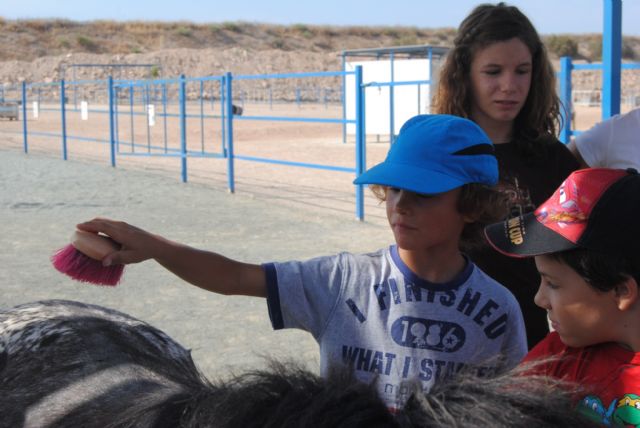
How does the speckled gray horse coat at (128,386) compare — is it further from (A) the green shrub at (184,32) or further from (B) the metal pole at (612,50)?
(A) the green shrub at (184,32)

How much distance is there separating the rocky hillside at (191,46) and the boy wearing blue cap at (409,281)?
39.5 m

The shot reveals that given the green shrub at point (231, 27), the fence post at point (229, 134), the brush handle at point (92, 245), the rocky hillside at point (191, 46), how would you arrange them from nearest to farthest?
1. the brush handle at point (92, 245)
2. the fence post at point (229, 134)
3. the rocky hillside at point (191, 46)
4. the green shrub at point (231, 27)

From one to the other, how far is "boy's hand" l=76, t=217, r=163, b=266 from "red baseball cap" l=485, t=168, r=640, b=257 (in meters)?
0.71

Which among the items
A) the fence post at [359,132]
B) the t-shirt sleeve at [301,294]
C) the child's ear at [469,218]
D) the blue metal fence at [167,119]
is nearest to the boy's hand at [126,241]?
the t-shirt sleeve at [301,294]

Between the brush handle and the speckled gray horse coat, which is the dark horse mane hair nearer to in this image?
the speckled gray horse coat

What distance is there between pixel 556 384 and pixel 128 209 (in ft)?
26.6

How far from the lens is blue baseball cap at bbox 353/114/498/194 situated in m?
1.56

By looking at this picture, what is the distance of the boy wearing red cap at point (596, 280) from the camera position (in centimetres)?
124

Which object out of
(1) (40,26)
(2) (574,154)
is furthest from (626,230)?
(1) (40,26)

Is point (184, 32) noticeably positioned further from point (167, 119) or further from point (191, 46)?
point (167, 119)

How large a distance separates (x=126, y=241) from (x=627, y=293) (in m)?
0.93

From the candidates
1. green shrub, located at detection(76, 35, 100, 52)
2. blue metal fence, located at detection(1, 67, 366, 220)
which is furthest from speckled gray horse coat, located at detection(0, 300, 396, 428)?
green shrub, located at detection(76, 35, 100, 52)

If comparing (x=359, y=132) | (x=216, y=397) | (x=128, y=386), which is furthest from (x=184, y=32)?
(x=216, y=397)

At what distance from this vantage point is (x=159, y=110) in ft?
105
